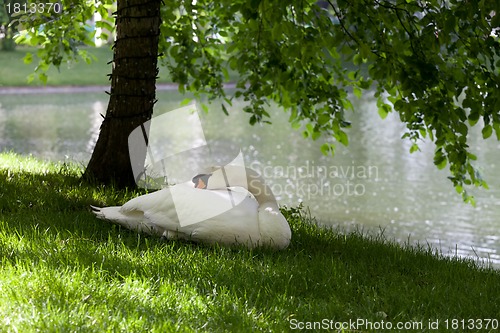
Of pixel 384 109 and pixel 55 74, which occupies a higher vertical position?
pixel 384 109

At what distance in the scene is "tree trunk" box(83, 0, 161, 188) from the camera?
5.29 metres

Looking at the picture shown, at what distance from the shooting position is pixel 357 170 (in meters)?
12.1

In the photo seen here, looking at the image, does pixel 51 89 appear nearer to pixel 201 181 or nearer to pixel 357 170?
pixel 357 170

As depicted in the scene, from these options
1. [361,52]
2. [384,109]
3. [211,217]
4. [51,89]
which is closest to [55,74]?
[51,89]

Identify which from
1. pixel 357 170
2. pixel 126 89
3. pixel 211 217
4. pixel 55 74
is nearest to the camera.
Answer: pixel 211 217

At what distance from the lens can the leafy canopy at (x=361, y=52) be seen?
449cm

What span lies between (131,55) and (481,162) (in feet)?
30.4

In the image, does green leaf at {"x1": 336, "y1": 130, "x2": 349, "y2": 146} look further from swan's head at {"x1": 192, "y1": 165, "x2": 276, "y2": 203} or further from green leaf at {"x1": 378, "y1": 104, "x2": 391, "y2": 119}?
swan's head at {"x1": 192, "y1": 165, "x2": 276, "y2": 203}

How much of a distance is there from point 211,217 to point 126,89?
186cm

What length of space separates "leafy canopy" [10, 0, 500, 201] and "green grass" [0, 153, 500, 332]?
1.12m

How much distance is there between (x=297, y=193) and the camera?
10.1m

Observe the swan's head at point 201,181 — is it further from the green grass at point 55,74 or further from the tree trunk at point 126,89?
the green grass at point 55,74

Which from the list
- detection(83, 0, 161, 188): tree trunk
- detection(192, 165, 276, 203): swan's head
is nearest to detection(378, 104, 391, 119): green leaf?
detection(83, 0, 161, 188): tree trunk

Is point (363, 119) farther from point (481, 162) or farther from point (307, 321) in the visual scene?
point (307, 321)
